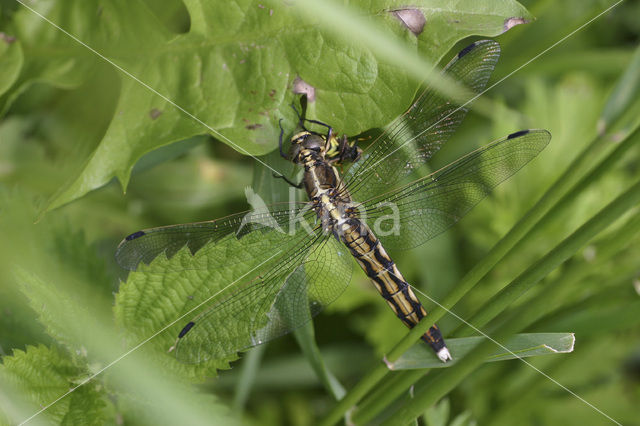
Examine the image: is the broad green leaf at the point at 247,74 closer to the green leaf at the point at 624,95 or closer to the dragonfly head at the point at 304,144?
the dragonfly head at the point at 304,144

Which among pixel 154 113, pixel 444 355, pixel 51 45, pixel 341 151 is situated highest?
pixel 51 45

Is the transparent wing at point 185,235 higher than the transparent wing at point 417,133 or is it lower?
higher

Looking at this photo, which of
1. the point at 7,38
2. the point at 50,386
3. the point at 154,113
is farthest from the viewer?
the point at 7,38

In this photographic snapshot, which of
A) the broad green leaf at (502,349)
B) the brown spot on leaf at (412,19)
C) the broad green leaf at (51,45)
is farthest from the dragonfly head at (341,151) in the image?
the broad green leaf at (51,45)

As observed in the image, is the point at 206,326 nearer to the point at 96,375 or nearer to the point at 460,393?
the point at 96,375

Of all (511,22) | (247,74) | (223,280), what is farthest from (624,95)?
(223,280)

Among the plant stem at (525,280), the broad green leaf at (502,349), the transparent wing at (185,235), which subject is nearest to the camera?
the plant stem at (525,280)

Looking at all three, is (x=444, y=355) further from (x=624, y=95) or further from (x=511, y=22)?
(x=624, y=95)
